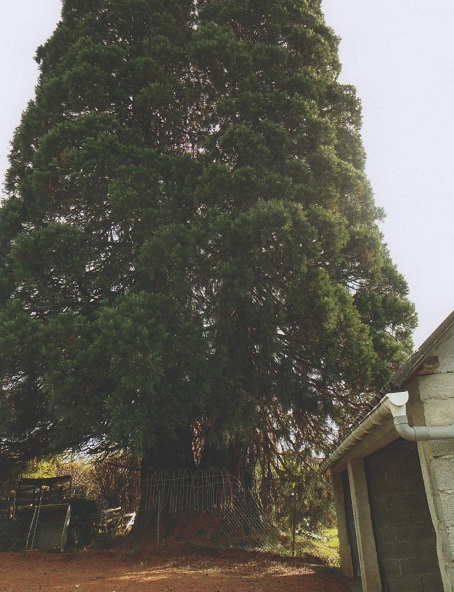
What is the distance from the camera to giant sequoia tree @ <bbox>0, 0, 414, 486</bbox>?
Answer: 8211 mm

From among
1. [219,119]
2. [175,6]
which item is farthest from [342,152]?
[175,6]

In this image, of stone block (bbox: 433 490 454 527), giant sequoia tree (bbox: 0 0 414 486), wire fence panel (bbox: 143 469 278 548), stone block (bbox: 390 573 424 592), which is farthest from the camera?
wire fence panel (bbox: 143 469 278 548)

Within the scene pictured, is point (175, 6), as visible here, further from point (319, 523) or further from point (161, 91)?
point (319, 523)

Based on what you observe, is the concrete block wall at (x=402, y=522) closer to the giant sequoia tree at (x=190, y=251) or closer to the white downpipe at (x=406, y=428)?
the giant sequoia tree at (x=190, y=251)

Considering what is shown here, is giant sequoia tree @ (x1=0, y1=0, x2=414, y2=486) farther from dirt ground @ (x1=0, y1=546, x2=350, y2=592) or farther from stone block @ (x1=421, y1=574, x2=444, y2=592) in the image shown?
stone block @ (x1=421, y1=574, x2=444, y2=592)

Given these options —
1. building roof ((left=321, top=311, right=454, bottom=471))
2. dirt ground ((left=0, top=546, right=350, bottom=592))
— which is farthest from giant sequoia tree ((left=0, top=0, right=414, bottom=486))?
building roof ((left=321, top=311, right=454, bottom=471))

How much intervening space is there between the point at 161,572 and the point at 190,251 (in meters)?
5.46

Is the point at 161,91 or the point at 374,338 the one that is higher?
the point at 161,91

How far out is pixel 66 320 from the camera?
8.31 m

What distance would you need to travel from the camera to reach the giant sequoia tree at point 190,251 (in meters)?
8.21

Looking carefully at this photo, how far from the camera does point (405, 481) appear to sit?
6.63 m

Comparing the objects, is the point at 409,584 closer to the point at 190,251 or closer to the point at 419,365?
the point at 419,365

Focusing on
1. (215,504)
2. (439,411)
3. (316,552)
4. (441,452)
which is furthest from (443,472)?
(316,552)

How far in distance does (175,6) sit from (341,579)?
547 inches
